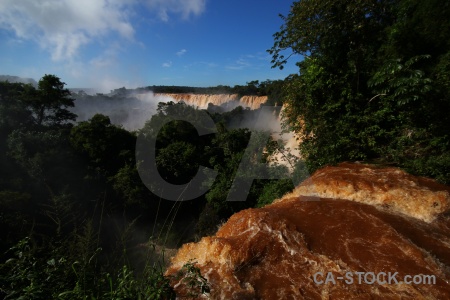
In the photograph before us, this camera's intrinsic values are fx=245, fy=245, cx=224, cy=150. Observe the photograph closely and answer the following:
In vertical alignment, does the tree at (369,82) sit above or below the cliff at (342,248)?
above

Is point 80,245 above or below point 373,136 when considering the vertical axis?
above

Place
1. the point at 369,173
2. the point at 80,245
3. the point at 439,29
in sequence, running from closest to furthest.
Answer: the point at 80,245 < the point at 369,173 < the point at 439,29

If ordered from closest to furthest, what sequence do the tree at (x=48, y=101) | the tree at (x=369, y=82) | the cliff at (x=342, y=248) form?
the cliff at (x=342, y=248) < the tree at (x=369, y=82) < the tree at (x=48, y=101)

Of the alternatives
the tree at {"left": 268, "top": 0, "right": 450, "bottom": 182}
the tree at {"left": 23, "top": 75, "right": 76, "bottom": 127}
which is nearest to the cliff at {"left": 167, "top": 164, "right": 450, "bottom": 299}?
the tree at {"left": 268, "top": 0, "right": 450, "bottom": 182}

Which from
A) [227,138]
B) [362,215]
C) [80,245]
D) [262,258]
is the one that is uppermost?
[80,245]

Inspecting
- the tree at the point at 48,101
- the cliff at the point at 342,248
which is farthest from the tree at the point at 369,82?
the tree at the point at 48,101

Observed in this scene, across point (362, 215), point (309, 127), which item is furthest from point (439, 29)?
point (362, 215)

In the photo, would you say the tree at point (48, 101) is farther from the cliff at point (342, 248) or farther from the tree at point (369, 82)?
the cliff at point (342, 248)

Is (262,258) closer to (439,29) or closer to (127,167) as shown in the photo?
(439,29)

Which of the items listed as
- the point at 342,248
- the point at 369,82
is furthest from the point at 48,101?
the point at 342,248
